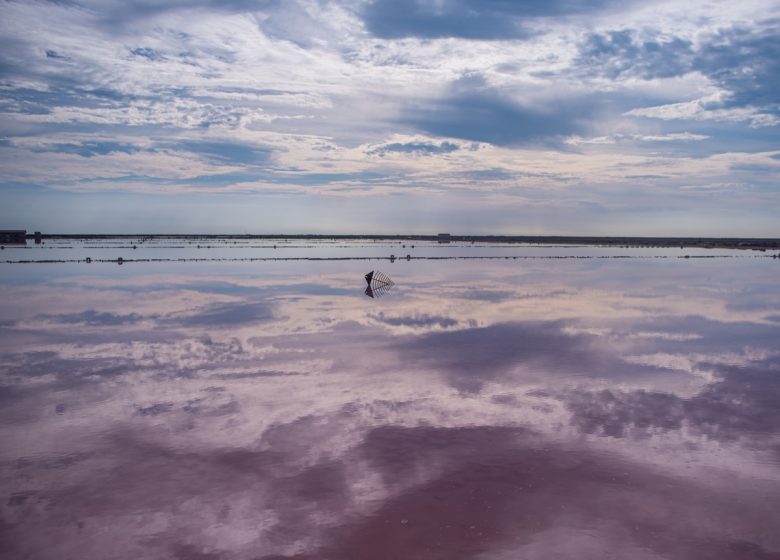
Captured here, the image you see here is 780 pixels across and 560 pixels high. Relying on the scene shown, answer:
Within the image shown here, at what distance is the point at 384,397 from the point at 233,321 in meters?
13.4

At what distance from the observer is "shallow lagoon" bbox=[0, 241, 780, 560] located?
28.0 feet

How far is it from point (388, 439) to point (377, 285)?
30.7m

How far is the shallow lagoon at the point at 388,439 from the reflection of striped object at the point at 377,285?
37.1 feet

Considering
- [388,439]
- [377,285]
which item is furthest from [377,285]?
[388,439]

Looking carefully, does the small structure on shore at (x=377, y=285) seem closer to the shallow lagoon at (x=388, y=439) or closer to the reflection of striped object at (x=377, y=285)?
the reflection of striped object at (x=377, y=285)

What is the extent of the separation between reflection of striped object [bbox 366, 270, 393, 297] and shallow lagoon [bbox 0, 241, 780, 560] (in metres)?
11.3

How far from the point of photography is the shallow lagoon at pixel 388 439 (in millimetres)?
8547

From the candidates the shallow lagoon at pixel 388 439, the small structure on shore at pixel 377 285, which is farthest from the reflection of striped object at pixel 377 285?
the shallow lagoon at pixel 388 439

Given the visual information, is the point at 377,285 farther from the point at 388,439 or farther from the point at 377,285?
the point at 388,439

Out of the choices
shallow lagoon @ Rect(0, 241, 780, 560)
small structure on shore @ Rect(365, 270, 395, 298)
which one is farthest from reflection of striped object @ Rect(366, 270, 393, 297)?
shallow lagoon @ Rect(0, 241, 780, 560)

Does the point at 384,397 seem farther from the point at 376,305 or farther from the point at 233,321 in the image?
the point at 376,305

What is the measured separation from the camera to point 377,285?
4259cm

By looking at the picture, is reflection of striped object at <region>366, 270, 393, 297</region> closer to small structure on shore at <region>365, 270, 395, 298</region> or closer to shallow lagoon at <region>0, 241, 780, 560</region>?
small structure on shore at <region>365, 270, 395, 298</region>

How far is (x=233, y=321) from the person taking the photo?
2653 cm
